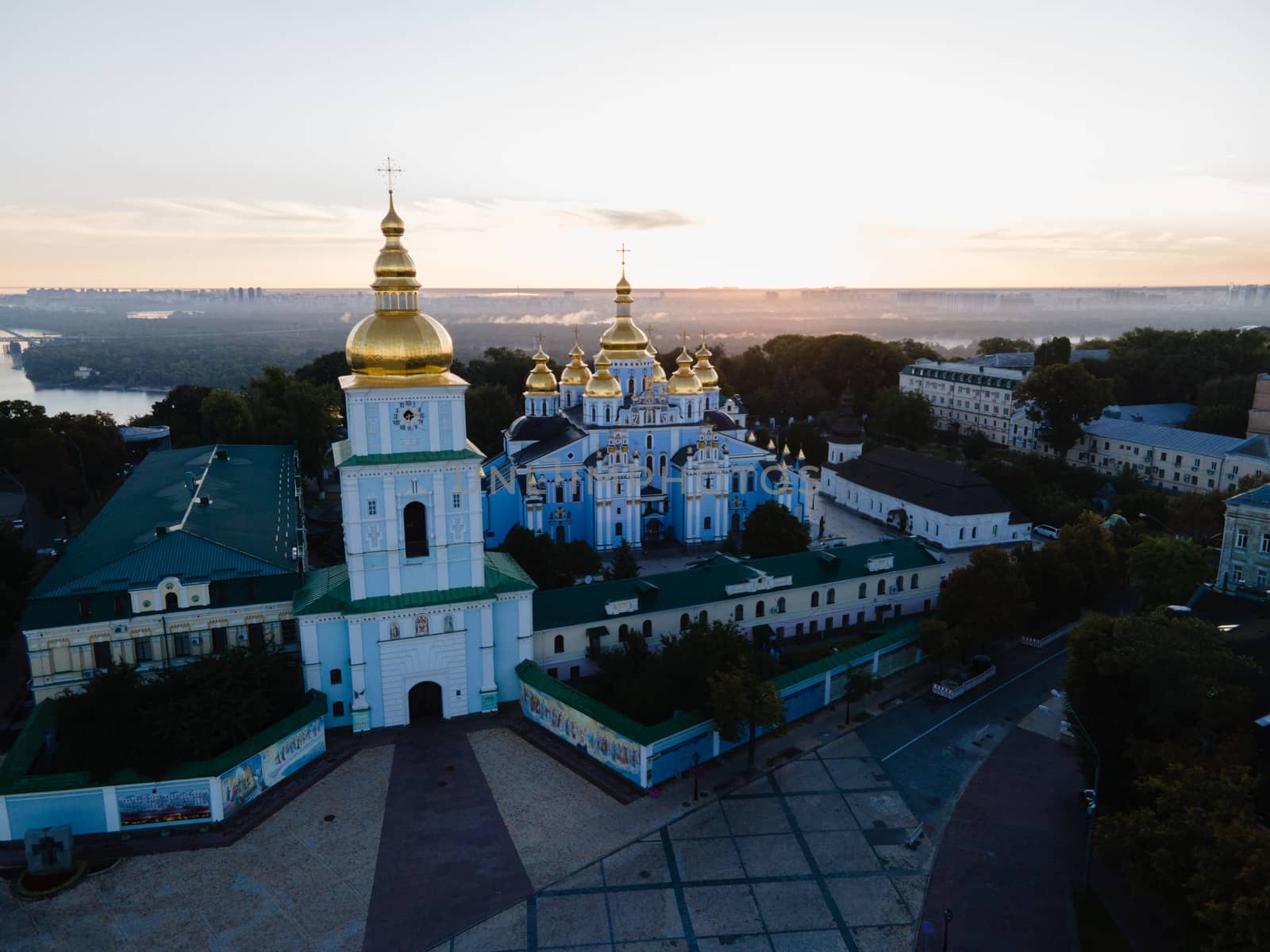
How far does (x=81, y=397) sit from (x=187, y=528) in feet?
374

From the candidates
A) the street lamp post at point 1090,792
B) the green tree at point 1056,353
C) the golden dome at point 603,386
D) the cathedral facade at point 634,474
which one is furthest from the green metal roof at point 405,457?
the green tree at point 1056,353

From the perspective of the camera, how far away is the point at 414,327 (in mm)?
24125

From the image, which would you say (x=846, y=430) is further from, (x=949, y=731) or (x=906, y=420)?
(x=949, y=731)

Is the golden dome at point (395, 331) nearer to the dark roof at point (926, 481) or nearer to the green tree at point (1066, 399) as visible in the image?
the dark roof at point (926, 481)

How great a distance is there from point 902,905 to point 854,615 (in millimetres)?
15987

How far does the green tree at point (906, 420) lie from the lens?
2672 inches

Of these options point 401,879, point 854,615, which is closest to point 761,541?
point 854,615

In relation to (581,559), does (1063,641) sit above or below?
below

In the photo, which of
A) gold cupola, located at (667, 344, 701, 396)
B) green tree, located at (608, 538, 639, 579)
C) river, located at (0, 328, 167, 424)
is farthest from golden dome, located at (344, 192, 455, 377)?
river, located at (0, 328, 167, 424)

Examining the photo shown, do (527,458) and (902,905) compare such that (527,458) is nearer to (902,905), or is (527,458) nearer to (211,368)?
(902,905)

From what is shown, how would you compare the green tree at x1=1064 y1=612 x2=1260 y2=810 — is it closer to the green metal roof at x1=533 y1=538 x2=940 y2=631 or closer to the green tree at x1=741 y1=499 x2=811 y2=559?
the green metal roof at x1=533 y1=538 x2=940 y2=631

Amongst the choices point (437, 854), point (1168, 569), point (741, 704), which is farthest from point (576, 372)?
point (437, 854)

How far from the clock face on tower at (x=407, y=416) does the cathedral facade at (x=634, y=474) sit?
1850 centimetres

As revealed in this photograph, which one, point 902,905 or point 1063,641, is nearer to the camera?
point 902,905
